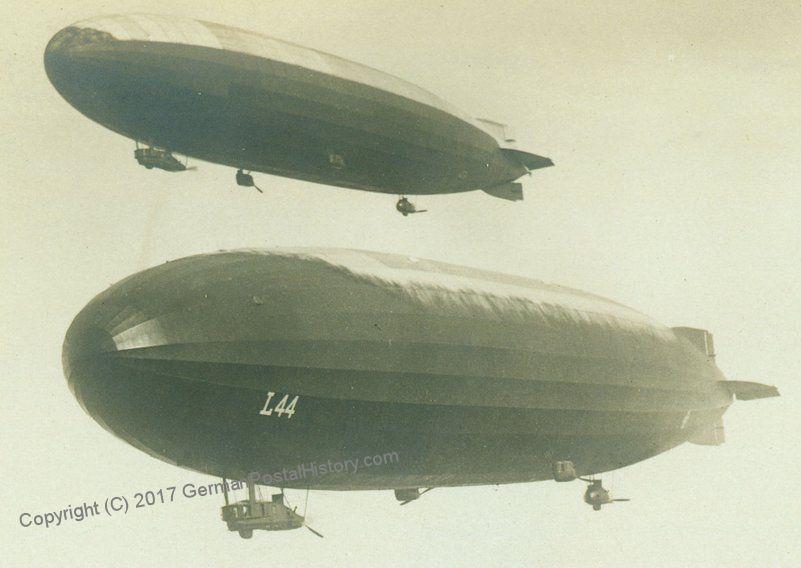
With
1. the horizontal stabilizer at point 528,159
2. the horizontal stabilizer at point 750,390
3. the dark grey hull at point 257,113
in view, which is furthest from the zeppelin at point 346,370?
the horizontal stabilizer at point 750,390

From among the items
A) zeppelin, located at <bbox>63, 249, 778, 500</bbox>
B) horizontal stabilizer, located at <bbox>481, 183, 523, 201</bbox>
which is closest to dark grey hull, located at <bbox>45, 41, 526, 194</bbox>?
zeppelin, located at <bbox>63, 249, 778, 500</bbox>

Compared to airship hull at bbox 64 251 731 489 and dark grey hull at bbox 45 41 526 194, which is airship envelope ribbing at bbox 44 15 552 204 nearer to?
dark grey hull at bbox 45 41 526 194

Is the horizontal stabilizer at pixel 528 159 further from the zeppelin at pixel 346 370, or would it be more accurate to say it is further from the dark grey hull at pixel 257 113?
the zeppelin at pixel 346 370

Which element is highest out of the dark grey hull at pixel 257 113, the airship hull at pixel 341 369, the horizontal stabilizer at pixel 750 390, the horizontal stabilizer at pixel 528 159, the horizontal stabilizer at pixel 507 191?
the dark grey hull at pixel 257 113

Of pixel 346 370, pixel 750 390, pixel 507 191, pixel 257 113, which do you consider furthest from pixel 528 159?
pixel 750 390

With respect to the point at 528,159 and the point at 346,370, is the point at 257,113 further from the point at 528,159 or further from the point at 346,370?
the point at 528,159

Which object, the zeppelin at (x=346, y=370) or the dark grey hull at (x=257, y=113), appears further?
the dark grey hull at (x=257, y=113)
